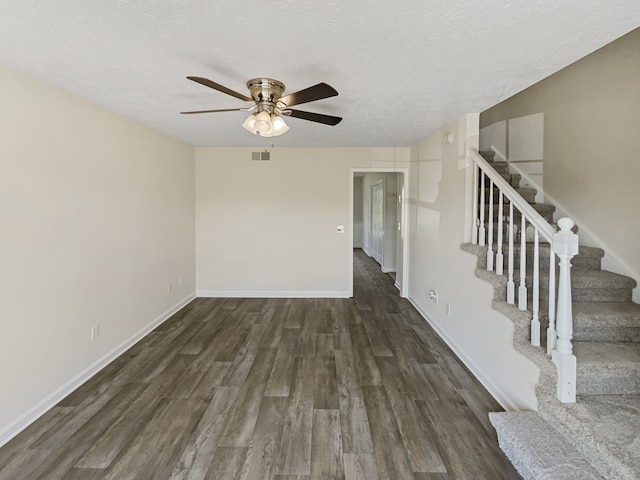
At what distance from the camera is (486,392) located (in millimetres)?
2561

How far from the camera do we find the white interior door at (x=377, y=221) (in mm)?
7820

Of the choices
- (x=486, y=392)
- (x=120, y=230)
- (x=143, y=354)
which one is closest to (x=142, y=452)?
(x=143, y=354)

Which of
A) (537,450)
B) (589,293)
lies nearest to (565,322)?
(537,450)

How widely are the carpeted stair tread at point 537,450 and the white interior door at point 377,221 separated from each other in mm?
5672

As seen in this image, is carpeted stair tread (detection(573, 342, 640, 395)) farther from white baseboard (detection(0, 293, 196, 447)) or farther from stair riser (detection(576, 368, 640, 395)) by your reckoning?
white baseboard (detection(0, 293, 196, 447))

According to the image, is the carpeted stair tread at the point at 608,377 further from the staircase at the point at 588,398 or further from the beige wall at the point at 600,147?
the beige wall at the point at 600,147

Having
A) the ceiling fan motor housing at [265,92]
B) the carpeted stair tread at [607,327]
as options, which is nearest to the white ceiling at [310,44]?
the ceiling fan motor housing at [265,92]

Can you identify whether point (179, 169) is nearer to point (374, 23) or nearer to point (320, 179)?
point (320, 179)

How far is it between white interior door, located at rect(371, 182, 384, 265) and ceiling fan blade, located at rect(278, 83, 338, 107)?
18.6 feet

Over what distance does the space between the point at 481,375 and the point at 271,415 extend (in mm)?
1737

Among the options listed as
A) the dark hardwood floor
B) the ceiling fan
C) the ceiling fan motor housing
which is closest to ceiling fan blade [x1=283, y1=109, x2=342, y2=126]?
the ceiling fan

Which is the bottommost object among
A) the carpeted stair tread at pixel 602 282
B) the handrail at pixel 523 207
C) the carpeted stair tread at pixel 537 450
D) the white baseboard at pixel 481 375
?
the white baseboard at pixel 481 375

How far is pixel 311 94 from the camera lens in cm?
198

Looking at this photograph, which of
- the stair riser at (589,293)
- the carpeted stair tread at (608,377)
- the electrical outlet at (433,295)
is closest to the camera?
the carpeted stair tread at (608,377)
